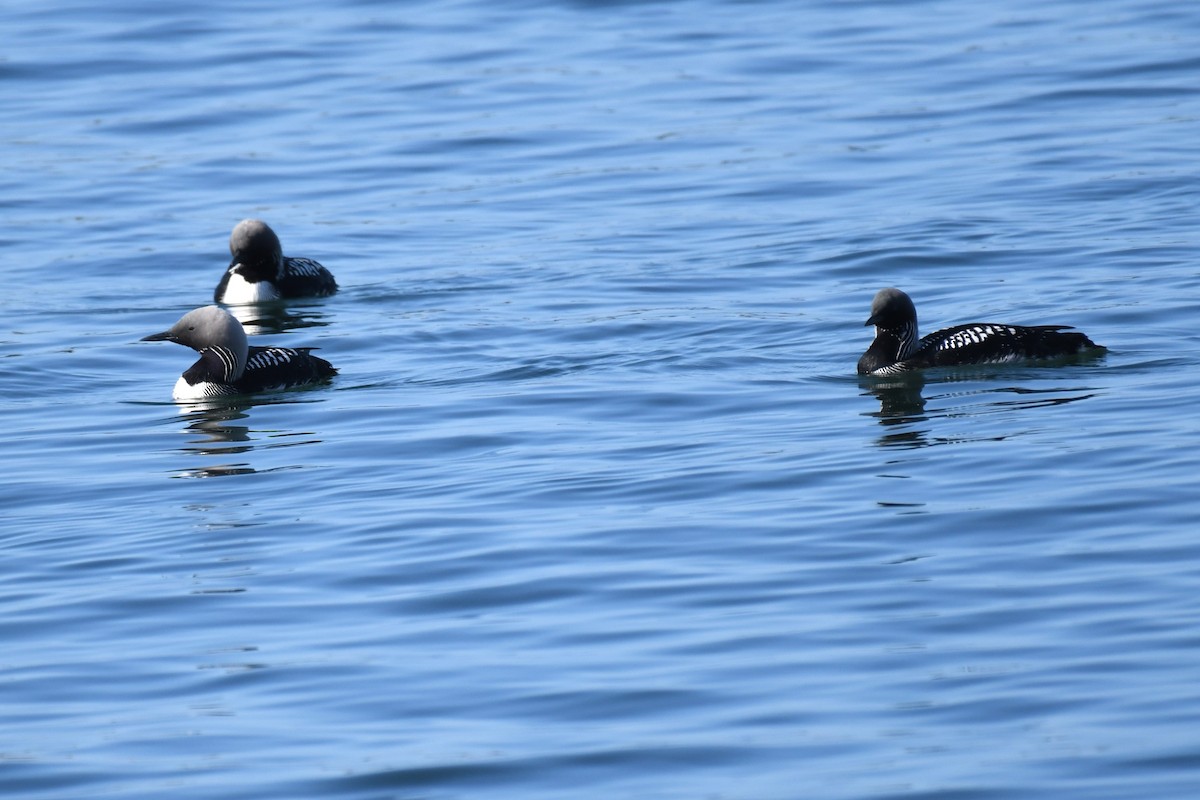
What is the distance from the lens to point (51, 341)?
16.1 metres

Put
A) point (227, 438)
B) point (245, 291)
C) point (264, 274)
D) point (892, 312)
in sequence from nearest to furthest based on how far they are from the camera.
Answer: point (227, 438) < point (892, 312) < point (245, 291) < point (264, 274)

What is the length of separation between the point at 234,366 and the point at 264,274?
4.25m

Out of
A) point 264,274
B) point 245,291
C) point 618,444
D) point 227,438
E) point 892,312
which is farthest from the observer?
point 264,274

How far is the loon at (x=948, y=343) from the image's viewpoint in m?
13.1

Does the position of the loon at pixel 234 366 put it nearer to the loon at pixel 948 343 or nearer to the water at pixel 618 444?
the water at pixel 618 444

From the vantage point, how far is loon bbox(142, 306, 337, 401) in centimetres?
1384

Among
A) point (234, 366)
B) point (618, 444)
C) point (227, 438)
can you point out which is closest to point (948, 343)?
point (618, 444)

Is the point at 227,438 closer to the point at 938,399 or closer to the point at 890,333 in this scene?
the point at 890,333

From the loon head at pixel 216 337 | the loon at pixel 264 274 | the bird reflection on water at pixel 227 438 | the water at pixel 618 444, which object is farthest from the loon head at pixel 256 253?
the bird reflection on water at pixel 227 438

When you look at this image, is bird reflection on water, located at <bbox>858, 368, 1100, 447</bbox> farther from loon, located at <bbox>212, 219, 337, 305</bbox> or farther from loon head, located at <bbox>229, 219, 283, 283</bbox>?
loon head, located at <bbox>229, 219, 283, 283</bbox>

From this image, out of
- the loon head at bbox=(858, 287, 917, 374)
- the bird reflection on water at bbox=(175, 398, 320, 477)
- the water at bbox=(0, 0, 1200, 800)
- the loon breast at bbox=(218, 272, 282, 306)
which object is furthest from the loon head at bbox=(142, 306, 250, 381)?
the loon head at bbox=(858, 287, 917, 374)

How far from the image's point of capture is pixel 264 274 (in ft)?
59.6

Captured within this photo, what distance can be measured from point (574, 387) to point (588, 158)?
32.3 ft

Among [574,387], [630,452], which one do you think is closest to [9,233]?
[574,387]
